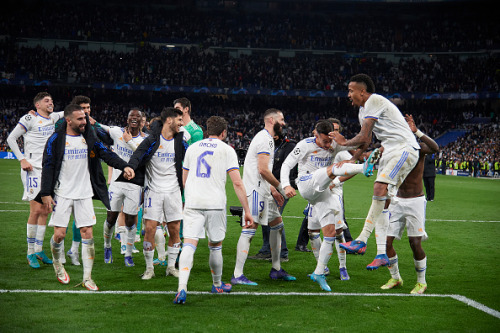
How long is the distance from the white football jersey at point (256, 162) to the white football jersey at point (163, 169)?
1.13 metres

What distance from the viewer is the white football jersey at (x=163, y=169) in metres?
7.64

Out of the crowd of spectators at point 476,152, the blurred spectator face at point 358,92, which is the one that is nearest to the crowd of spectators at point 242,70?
the crowd of spectators at point 476,152

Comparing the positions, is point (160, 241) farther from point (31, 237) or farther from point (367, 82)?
point (367, 82)

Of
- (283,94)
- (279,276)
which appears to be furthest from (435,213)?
(283,94)

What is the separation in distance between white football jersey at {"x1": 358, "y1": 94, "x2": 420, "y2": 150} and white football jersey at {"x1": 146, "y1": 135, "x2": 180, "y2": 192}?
2.87 m

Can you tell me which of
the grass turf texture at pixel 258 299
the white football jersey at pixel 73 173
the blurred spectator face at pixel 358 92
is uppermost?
the blurred spectator face at pixel 358 92

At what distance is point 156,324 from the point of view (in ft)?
17.9

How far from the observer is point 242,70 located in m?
54.1

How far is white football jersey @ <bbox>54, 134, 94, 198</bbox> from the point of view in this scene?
6879 millimetres

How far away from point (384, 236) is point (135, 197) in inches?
164

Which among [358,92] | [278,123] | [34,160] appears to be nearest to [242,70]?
[34,160]

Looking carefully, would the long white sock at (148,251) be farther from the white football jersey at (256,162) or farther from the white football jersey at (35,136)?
the white football jersey at (35,136)

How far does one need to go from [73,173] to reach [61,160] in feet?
0.76

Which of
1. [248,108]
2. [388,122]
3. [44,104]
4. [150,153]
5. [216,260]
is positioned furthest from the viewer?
[248,108]
